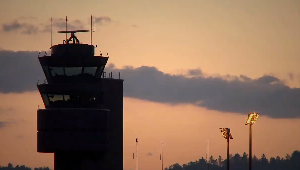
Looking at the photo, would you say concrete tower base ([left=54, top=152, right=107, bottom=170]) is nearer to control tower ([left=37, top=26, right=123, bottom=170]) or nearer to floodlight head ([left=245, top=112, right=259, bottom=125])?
control tower ([left=37, top=26, right=123, bottom=170])

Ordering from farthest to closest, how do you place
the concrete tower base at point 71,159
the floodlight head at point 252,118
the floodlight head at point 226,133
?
the concrete tower base at point 71,159 < the floodlight head at point 226,133 < the floodlight head at point 252,118

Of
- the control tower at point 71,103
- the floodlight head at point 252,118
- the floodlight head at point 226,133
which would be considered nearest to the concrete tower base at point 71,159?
the control tower at point 71,103

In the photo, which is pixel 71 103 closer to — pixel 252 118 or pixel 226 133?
pixel 226 133

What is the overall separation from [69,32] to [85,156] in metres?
19.7

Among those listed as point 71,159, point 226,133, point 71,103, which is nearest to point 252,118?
point 226,133

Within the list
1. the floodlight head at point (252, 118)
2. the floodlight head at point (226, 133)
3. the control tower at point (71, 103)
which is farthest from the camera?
the control tower at point (71, 103)

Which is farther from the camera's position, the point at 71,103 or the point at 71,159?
the point at 71,159

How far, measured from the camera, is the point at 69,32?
126250mm

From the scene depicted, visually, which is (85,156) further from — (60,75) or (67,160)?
→ (60,75)

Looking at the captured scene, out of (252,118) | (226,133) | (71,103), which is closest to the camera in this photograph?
(252,118)

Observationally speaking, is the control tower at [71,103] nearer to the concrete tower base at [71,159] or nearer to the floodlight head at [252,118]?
the concrete tower base at [71,159]

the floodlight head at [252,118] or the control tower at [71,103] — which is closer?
the floodlight head at [252,118]

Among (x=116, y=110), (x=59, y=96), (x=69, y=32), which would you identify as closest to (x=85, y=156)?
(x=59, y=96)

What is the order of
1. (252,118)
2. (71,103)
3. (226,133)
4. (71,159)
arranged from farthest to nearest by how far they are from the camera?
(71,159)
(71,103)
(226,133)
(252,118)
